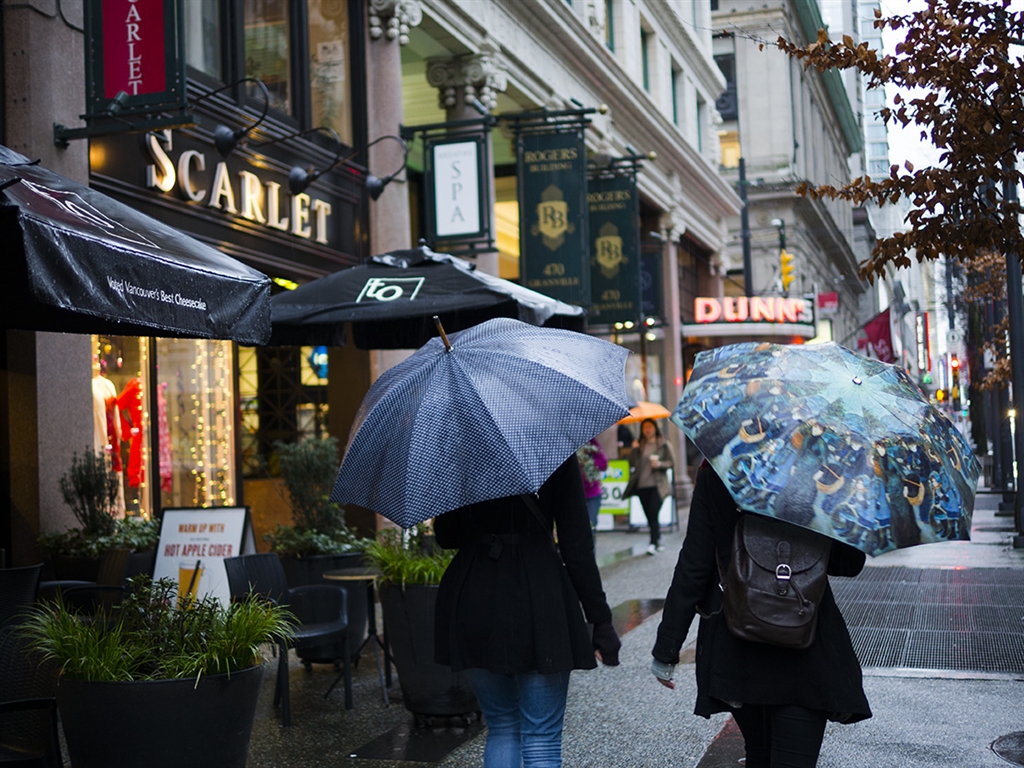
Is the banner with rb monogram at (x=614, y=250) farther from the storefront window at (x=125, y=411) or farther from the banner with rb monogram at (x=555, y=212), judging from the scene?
the storefront window at (x=125, y=411)

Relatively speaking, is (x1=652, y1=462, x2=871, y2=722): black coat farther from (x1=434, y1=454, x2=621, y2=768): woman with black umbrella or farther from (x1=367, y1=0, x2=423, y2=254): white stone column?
(x1=367, y1=0, x2=423, y2=254): white stone column

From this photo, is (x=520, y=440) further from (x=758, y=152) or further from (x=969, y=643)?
(x=758, y=152)

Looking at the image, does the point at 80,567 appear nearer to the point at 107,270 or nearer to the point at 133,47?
the point at 133,47

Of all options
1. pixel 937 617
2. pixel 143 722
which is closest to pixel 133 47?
pixel 143 722

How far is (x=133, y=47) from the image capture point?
9.35 m

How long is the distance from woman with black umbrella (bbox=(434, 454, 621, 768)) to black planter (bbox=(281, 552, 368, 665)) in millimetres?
3808

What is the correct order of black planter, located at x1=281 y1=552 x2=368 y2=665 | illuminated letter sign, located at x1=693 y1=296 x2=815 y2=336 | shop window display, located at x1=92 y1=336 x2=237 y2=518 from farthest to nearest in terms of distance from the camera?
illuminated letter sign, located at x1=693 y1=296 x2=815 y2=336, shop window display, located at x1=92 y1=336 x2=237 y2=518, black planter, located at x1=281 y1=552 x2=368 y2=665

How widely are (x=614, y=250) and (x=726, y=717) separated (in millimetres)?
16202

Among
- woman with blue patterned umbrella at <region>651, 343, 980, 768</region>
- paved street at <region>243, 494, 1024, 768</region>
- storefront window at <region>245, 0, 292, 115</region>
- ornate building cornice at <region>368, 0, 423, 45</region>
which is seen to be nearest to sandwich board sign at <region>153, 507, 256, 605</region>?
paved street at <region>243, 494, 1024, 768</region>

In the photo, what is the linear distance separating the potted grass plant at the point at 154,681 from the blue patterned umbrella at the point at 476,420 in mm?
1044

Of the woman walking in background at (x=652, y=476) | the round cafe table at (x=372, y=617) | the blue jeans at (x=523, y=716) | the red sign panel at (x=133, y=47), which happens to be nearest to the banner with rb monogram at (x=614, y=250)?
the woman walking in background at (x=652, y=476)

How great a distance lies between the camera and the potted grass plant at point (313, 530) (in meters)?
9.91

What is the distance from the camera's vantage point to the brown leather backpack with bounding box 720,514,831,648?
3.84 metres

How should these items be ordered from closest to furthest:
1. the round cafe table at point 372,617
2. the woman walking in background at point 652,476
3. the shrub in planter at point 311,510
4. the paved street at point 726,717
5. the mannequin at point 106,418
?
the paved street at point 726,717
the round cafe table at point 372,617
the shrub in planter at point 311,510
the mannequin at point 106,418
the woman walking in background at point 652,476
